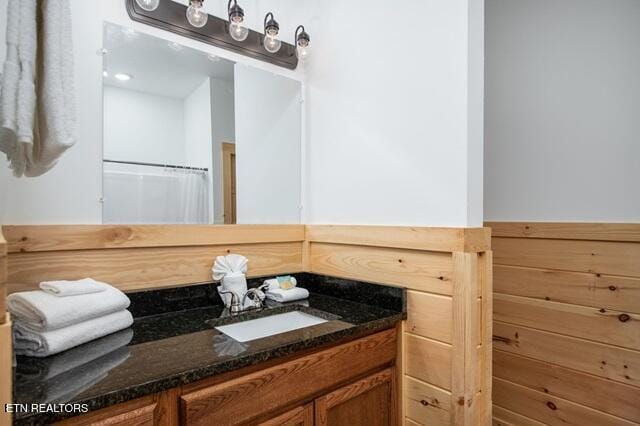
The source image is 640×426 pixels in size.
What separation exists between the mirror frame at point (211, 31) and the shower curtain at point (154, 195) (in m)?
0.56

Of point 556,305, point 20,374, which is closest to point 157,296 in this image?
point 20,374

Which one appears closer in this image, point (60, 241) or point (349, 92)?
point (60, 241)

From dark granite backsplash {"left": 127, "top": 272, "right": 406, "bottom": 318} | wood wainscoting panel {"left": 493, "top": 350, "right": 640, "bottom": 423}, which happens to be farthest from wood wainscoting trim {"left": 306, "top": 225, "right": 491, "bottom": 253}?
wood wainscoting panel {"left": 493, "top": 350, "right": 640, "bottom": 423}

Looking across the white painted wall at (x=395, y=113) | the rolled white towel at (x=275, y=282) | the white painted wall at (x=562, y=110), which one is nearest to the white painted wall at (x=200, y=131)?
the rolled white towel at (x=275, y=282)

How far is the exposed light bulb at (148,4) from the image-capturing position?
1263mm

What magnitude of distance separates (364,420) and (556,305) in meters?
1.14

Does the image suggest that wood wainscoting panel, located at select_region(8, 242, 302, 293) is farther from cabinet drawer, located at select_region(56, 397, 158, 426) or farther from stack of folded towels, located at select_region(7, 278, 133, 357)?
cabinet drawer, located at select_region(56, 397, 158, 426)

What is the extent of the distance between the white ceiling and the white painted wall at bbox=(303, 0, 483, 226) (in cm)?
53

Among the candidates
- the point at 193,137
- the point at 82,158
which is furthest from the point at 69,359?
the point at 193,137

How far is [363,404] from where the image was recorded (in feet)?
3.91

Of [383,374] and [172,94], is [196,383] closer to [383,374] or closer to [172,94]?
[383,374]

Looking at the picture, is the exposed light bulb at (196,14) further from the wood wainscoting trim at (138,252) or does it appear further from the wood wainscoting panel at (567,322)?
the wood wainscoting panel at (567,322)

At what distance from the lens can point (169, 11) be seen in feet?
4.36

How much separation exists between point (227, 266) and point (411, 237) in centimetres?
76
